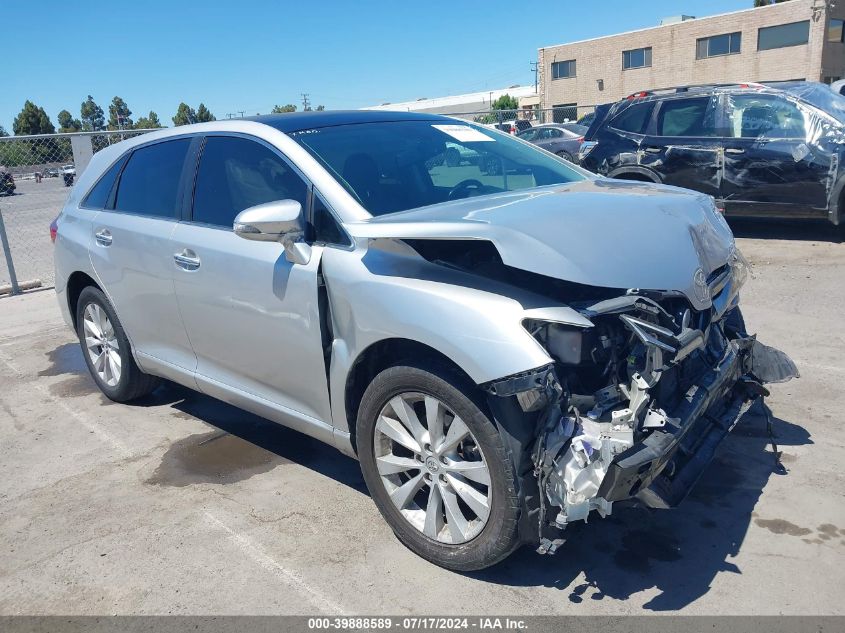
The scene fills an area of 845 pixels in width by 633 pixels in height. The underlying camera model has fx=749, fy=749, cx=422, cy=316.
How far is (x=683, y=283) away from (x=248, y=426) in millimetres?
3050

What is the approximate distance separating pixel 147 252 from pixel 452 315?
2.41 meters

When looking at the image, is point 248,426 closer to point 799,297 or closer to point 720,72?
point 799,297

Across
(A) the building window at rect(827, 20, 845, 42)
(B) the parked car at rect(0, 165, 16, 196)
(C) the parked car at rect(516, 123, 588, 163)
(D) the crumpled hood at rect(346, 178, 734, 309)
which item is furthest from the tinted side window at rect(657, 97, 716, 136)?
(A) the building window at rect(827, 20, 845, 42)

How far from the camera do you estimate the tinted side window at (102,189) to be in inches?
200

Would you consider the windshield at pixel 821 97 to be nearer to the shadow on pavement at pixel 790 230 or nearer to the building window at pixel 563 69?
the shadow on pavement at pixel 790 230

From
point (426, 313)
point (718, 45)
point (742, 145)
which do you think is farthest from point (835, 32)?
point (426, 313)

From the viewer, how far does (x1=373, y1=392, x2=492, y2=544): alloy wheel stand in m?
2.95

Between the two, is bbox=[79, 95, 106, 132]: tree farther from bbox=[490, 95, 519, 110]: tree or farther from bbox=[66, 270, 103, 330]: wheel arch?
bbox=[66, 270, 103, 330]: wheel arch

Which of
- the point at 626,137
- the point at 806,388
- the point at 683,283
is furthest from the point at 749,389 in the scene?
the point at 626,137

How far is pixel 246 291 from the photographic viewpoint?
374 cm

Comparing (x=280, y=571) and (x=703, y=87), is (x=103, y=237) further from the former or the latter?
(x=703, y=87)

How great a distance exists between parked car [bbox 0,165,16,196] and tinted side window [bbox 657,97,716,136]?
34.8 feet

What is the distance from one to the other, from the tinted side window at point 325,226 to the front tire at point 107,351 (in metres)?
2.18

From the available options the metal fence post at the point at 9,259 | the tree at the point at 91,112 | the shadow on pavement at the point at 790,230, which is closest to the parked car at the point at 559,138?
the shadow on pavement at the point at 790,230
